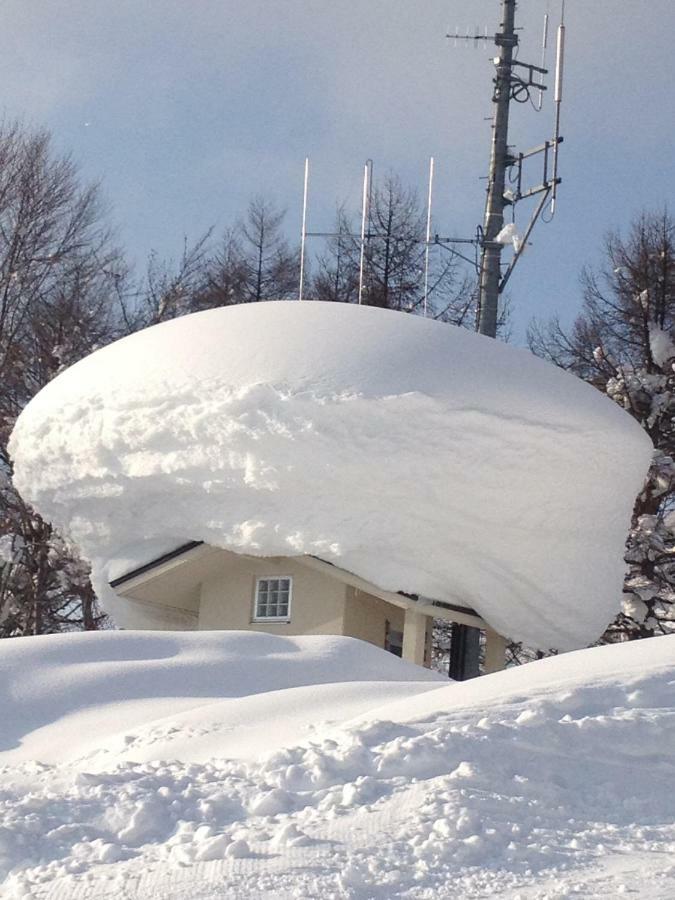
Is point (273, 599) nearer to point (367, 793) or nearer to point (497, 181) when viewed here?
point (497, 181)

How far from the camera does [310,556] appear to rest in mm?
13766

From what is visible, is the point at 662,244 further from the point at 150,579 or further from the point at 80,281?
the point at 150,579

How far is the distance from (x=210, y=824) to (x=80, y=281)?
20553 mm

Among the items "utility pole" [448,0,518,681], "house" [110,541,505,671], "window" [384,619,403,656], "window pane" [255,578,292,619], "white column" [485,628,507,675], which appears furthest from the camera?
"utility pole" [448,0,518,681]

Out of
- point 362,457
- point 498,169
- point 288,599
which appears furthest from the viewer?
point 498,169

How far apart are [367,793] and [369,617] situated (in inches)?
355

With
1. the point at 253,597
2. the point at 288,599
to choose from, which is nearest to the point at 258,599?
the point at 253,597

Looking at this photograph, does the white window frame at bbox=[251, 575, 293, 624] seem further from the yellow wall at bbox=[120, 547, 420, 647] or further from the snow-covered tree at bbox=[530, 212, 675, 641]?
the snow-covered tree at bbox=[530, 212, 675, 641]

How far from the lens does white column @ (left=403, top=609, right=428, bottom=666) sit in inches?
551

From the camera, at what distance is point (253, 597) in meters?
14.7

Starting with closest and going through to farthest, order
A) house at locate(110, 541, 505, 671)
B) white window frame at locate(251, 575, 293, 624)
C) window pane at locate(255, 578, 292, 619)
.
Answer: house at locate(110, 541, 505, 671) → white window frame at locate(251, 575, 293, 624) → window pane at locate(255, 578, 292, 619)

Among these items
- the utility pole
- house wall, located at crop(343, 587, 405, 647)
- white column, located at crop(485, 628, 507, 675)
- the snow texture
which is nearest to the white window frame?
house wall, located at crop(343, 587, 405, 647)

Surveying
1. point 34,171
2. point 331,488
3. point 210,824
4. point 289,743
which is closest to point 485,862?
point 210,824

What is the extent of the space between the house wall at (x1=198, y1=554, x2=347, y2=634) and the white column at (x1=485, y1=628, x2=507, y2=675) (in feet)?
7.47
